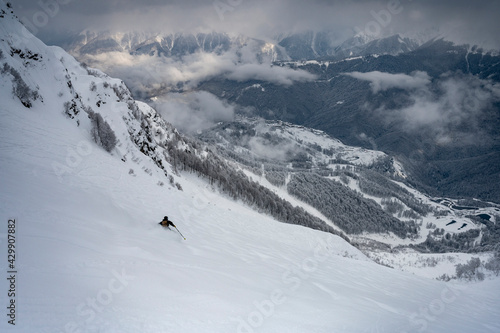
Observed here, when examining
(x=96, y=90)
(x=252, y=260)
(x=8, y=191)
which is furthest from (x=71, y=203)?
(x=96, y=90)

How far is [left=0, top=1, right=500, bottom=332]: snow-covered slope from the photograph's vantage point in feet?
19.7

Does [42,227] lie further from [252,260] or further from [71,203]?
[252,260]

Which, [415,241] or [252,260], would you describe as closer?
[252,260]

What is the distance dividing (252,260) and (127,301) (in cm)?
836

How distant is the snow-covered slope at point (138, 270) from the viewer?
6008 mm

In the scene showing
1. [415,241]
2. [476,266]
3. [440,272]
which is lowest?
[440,272]

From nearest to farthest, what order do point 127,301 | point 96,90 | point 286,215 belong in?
1. point 127,301
2. point 96,90
3. point 286,215

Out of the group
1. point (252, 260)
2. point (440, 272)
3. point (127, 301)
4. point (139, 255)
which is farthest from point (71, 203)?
point (440, 272)

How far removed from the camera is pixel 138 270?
827 centimetres

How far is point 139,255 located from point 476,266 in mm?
84218

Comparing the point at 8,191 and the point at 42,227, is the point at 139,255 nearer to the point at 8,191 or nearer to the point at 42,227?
the point at 42,227

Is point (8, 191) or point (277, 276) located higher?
point (277, 276)

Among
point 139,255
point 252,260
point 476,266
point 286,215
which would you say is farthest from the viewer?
point 286,215

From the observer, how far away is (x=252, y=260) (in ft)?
45.8
